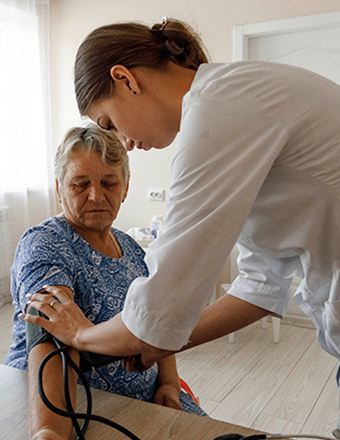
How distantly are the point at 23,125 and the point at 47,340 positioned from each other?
140 inches

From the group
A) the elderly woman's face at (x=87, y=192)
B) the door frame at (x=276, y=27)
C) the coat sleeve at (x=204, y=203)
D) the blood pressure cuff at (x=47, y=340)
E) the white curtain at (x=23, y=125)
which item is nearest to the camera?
the coat sleeve at (x=204, y=203)

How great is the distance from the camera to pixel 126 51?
2.68ft

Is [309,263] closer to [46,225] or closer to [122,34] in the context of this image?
[122,34]

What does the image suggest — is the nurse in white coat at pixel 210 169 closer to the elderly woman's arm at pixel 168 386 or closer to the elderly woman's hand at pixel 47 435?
the elderly woman's hand at pixel 47 435

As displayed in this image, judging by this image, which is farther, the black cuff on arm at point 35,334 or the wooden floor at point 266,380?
the wooden floor at point 266,380

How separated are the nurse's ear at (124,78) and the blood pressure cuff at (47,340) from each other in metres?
0.47

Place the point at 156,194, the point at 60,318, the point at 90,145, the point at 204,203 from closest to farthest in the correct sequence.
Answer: the point at 204,203 < the point at 60,318 < the point at 90,145 < the point at 156,194

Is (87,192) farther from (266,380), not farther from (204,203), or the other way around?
(266,380)

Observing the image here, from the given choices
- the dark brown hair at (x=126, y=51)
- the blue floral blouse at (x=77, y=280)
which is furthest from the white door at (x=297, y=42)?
the dark brown hair at (x=126, y=51)

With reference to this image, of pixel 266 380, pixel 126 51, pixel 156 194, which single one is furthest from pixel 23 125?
pixel 126 51

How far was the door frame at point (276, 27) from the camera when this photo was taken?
3273 millimetres

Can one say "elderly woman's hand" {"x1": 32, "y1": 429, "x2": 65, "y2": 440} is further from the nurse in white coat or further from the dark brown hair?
the dark brown hair

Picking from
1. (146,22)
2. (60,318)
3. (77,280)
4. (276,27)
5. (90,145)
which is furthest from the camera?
(146,22)

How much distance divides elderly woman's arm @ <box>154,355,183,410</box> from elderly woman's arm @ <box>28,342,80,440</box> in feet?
1.11
